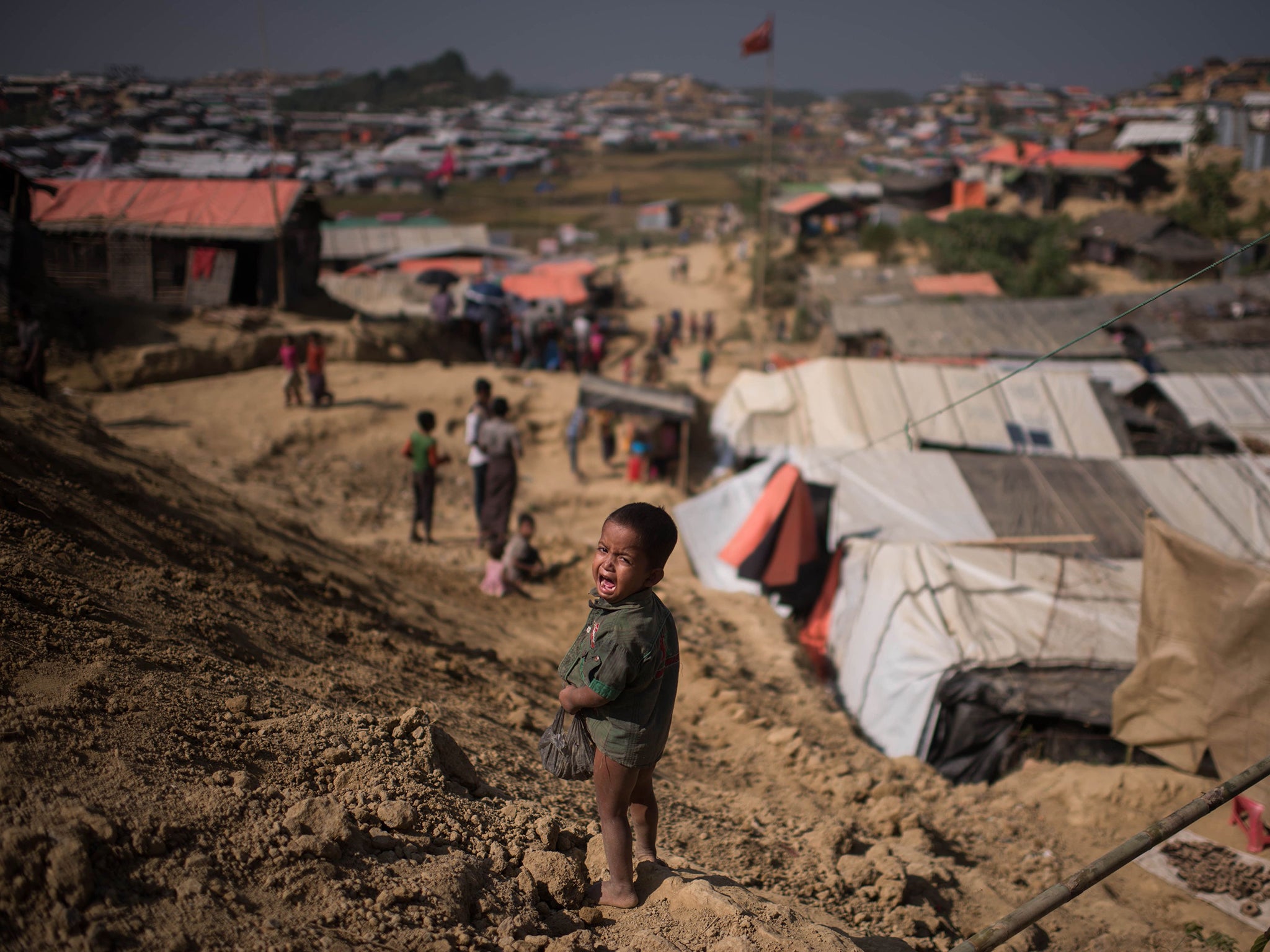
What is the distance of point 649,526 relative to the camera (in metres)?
2.17

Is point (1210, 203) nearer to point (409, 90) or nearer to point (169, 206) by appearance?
point (169, 206)

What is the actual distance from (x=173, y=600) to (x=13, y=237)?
1149 cm

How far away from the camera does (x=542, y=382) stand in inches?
592

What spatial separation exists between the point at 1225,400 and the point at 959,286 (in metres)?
13.0

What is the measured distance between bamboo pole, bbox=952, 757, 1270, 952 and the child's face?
46.7 inches

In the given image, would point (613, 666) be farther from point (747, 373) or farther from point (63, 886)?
point (747, 373)

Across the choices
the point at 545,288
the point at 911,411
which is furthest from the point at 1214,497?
the point at 545,288

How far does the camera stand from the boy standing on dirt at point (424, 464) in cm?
748

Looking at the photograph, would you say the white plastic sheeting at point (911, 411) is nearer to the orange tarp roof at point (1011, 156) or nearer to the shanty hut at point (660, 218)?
the orange tarp roof at point (1011, 156)

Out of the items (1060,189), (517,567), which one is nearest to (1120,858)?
(517,567)

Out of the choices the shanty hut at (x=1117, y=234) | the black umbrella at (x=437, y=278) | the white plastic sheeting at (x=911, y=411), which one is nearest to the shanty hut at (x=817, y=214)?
the shanty hut at (x=1117, y=234)

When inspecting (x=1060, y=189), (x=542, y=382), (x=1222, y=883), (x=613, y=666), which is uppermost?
(x=1060, y=189)

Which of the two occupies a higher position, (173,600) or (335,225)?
(335,225)

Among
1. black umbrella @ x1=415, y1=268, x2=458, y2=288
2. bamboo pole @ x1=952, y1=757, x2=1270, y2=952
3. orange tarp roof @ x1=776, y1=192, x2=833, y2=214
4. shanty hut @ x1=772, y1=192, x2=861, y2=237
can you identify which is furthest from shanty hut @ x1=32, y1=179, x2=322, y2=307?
shanty hut @ x1=772, y1=192, x2=861, y2=237
